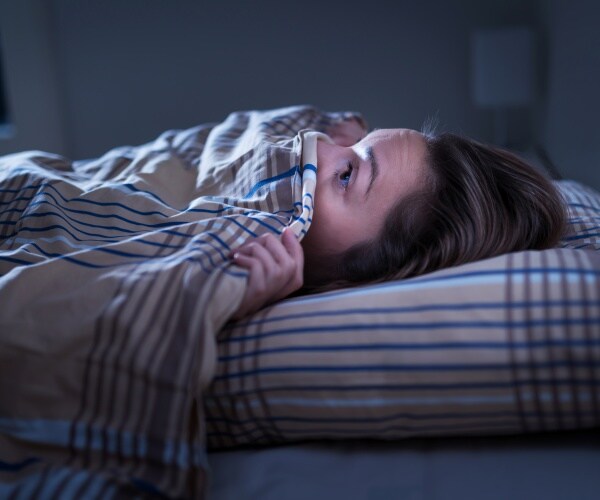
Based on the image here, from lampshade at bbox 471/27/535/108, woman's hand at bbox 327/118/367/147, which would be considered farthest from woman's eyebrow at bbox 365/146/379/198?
lampshade at bbox 471/27/535/108

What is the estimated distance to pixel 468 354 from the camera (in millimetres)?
655

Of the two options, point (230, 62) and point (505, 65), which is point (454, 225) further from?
point (230, 62)

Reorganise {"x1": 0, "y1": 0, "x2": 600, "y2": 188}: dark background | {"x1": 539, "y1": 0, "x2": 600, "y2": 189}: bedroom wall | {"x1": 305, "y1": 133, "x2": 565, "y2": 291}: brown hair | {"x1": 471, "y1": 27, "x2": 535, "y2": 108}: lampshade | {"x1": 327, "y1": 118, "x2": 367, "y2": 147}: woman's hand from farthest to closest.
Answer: {"x1": 0, "y1": 0, "x2": 600, "y2": 188}: dark background, {"x1": 471, "y1": 27, "x2": 535, "y2": 108}: lampshade, {"x1": 539, "y1": 0, "x2": 600, "y2": 189}: bedroom wall, {"x1": 327, "y1": 118, "x2": 367, "y2": 147}: woman's hand, {"x1": 305, "y1": 133, "x2": 565, "y2": 291}: brown hair

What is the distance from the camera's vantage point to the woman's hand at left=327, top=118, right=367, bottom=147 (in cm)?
150

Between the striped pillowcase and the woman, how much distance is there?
0.18 m

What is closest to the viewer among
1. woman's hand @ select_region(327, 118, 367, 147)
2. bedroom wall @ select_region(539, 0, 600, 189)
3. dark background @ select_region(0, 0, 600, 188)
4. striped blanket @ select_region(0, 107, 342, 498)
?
striped blanket @ select_region(0, 107, 342, 498)

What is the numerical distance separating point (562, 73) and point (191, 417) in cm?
208

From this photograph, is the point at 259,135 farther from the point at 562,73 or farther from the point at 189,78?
the point at 189,78

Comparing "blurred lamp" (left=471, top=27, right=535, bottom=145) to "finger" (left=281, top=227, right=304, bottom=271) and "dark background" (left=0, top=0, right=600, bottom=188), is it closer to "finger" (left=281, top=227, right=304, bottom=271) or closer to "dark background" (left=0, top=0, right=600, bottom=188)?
"dark background" (left=0, top=0, right=600, bottom=188)

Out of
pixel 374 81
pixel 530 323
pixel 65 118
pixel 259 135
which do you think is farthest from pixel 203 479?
pixel 65 118

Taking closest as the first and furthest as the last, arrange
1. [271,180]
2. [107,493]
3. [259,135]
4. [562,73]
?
[107,493], [271,180], [259,135], [562,73]

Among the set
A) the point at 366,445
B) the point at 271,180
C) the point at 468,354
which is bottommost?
the point at 366,445

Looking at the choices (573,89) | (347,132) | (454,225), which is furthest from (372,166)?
(573,89)

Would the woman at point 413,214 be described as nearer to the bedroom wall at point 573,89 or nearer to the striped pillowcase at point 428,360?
the striped pillowcase at point 428,360
